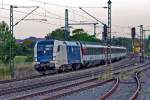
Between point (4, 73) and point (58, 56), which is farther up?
point (58, 56)

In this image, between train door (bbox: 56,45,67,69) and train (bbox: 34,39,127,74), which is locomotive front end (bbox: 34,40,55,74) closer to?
train (bbox: 34,39,127,74)

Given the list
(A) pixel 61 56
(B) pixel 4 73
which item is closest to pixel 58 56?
(A) pixel 61 56

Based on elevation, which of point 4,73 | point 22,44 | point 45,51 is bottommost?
point 4,73

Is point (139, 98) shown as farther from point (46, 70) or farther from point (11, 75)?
point (46, 70)

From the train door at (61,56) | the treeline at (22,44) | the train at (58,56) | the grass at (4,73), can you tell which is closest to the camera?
the grass at (4,73)

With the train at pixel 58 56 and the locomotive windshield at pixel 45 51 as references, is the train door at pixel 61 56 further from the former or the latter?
the locomotive windshield at pixel 45 51

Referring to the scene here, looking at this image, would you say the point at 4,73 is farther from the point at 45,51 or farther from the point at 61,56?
the point at 61,56

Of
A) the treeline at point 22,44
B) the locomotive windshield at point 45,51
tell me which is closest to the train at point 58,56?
the locomotive windshield at point 45,51

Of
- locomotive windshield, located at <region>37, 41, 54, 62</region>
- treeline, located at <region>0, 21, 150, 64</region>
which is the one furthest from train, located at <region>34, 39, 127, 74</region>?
treeline, located at <region>0, 21, 150, 64</region>

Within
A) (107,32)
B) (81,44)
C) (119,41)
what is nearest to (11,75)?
(107,32)

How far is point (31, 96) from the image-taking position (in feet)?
68.5

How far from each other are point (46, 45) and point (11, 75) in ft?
15.6

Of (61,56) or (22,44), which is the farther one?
(22,44)

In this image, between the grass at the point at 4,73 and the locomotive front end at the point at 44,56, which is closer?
the grass at the point at 4,73
